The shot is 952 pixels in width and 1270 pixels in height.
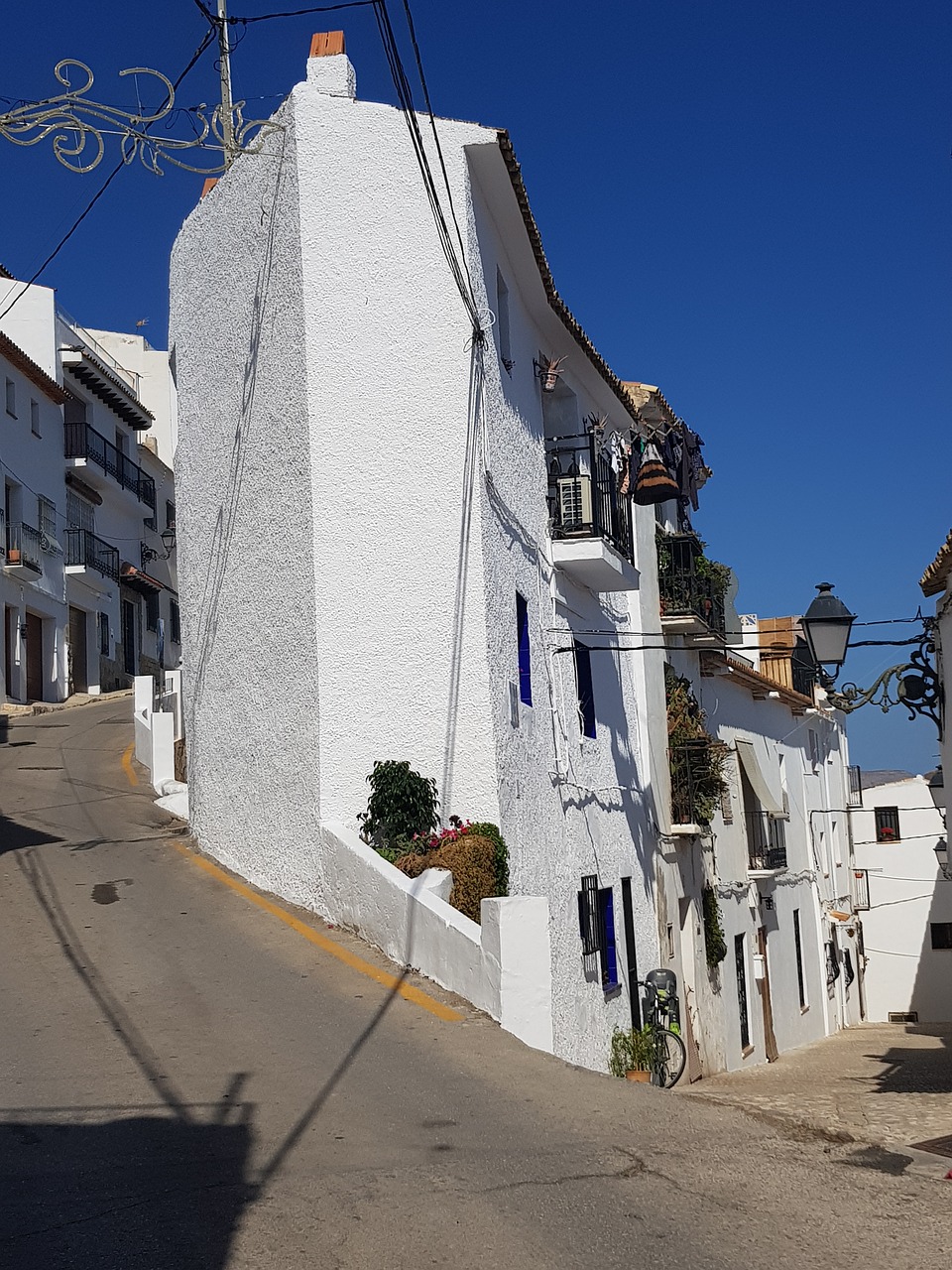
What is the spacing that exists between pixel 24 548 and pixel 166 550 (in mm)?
13793

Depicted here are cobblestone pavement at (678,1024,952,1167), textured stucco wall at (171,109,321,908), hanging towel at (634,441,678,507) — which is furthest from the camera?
hanging towel at (634,441,678,507)

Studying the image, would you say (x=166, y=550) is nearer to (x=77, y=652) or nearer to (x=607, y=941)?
(x=77, y=652)

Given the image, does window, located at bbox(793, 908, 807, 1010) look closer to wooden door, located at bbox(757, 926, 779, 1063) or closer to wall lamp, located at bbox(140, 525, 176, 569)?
wooden door, located at bbox(757, 926, 779, 1063)

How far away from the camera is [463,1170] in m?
7.45

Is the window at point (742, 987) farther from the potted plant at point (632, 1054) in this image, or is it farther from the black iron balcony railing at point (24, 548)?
the black iron balcony railing at point (24, 548)

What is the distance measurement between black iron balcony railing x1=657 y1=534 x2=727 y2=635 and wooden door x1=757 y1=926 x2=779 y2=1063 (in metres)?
6.57

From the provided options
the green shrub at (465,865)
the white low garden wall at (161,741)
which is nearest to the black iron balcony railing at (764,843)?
the white low garden wall at (161,741)

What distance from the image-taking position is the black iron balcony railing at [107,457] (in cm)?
4225

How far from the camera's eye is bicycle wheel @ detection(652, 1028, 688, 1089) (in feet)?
59.3

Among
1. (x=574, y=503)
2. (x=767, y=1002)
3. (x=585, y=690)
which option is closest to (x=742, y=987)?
(x=767, y=1002)

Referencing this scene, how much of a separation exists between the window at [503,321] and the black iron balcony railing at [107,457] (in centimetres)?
2814

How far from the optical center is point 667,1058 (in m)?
18.5

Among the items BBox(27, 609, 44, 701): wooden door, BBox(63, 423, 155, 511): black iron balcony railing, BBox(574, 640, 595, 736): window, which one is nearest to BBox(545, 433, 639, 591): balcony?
BBox(574, 640, 595, 736): window

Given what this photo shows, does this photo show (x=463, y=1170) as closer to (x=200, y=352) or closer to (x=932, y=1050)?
(x=200, y=352)
